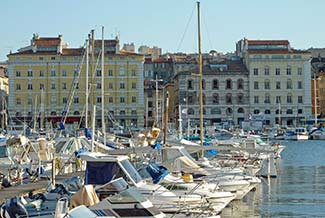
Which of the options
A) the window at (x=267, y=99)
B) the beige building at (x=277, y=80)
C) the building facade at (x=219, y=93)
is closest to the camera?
the beige building at (x=277, y=80)

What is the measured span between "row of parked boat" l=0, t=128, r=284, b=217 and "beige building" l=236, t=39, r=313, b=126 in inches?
2867

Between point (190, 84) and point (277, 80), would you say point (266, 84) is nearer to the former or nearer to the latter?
point (277, 80)

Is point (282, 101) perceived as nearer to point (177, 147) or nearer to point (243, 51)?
point (243, 51)

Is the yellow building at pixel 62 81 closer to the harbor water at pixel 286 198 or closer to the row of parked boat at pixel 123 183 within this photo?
the harbor water at pixel 286 198

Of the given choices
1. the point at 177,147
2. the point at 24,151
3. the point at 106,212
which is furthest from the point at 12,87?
the point at 106,212

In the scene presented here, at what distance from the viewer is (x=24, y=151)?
34.5m

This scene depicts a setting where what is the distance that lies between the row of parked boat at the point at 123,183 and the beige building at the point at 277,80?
72.8 m

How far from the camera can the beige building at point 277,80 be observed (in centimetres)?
10956

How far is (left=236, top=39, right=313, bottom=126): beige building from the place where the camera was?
10956cm

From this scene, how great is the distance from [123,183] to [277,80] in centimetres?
9524

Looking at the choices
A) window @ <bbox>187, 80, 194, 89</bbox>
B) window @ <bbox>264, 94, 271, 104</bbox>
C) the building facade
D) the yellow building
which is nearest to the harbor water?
the yellow building

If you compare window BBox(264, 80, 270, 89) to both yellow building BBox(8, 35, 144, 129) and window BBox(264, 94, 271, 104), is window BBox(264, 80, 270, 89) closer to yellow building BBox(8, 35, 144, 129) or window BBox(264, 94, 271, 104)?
window BBox(264, 94, 271, 104)

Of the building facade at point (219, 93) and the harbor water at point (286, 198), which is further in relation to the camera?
the building facade at point (219, 93)

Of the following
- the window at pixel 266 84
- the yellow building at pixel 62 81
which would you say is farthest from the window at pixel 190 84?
the yellow building at pixel 62 81
